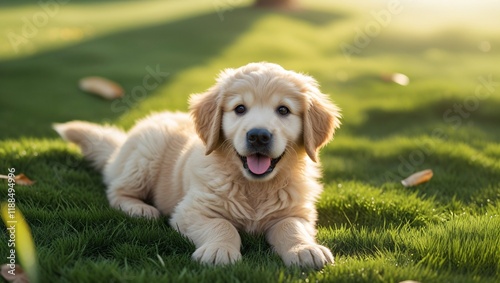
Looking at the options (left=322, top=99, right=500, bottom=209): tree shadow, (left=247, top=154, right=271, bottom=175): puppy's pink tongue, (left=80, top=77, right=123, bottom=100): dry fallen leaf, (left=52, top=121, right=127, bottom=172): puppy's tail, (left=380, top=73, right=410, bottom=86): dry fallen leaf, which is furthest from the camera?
(left=380, top=73, right=410, bottom=86): dry fallen leaf

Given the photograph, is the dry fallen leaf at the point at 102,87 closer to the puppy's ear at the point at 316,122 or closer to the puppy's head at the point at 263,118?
the puppy's head at the point at 263,118

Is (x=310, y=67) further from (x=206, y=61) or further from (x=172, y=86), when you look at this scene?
(x=172, y=86)

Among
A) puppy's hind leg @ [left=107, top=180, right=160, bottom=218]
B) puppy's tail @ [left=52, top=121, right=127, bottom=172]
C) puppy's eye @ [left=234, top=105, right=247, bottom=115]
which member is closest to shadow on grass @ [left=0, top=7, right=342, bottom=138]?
puppy's tail @ [left=52, top=121, right=127, bottom=172]

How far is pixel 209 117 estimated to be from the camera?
3.45m

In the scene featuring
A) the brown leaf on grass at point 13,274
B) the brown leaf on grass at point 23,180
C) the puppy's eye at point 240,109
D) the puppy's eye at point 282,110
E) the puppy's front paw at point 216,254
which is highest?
the puppy's eye at point 240,109

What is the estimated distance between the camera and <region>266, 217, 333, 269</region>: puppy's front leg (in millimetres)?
2803

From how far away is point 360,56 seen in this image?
10.5 meters

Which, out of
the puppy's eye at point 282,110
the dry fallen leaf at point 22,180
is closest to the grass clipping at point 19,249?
the dry fallen leaf at point 22,180

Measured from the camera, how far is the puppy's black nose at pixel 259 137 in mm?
3033

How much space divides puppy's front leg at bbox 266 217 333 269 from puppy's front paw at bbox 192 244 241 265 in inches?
10.7

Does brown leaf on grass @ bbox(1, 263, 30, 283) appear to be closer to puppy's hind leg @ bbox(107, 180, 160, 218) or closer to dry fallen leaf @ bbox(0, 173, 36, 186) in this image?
puppy's hind leg @ bbox(107, 180, 160, 218)

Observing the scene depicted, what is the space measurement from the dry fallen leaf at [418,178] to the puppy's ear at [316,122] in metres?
1.22

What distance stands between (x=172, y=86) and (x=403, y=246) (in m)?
5.12

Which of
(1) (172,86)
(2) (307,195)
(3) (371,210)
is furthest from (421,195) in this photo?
(1) (172,86)
